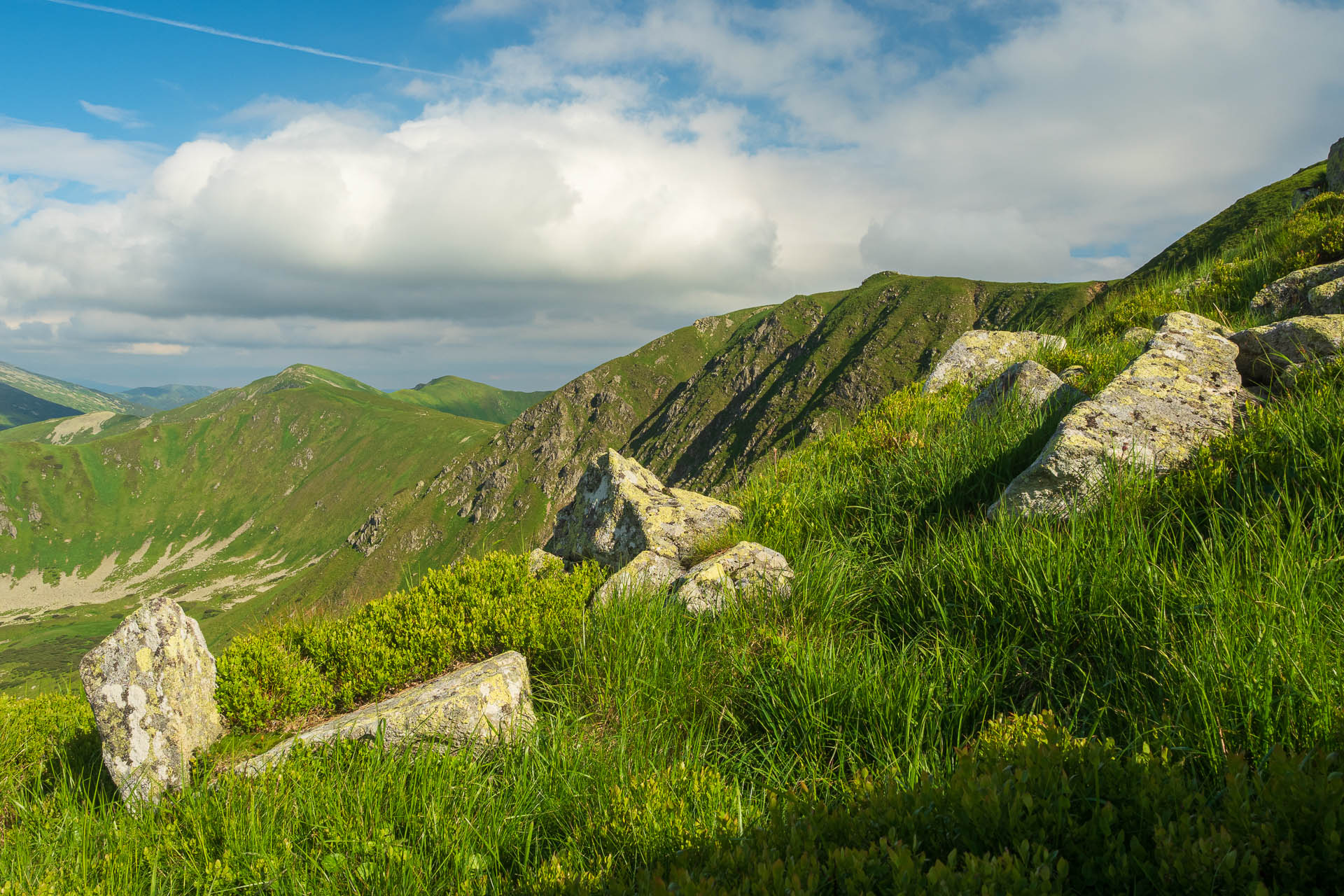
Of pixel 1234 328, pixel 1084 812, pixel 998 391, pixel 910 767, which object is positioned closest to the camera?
pixel 1084 812

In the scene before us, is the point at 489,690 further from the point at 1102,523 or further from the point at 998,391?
the point at 998,391

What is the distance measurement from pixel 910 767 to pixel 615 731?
2528mm

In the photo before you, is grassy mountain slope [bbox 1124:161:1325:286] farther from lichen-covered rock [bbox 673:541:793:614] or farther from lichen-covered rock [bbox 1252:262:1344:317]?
lichen-covered rock [bbox 673:541:793:614]

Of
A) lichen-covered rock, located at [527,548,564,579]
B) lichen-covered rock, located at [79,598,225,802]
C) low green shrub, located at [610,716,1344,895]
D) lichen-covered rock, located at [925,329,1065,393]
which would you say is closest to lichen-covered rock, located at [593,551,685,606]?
lichen-covered rock, located at [527,548,564,579]

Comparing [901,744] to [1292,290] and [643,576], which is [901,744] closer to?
[643,576]

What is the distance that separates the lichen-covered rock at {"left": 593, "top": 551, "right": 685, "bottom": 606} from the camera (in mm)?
7184

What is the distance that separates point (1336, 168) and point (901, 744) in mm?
26735

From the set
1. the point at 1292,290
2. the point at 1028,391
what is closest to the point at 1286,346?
the point at 1028,391

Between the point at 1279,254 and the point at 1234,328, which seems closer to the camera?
the point at 1234,328

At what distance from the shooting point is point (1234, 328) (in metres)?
11.0

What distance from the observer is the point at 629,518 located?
989cm

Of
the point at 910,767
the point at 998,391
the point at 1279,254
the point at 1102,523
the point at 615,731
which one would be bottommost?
the point at 615,731

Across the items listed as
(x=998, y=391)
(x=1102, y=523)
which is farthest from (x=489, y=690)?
(x=998, y=391)

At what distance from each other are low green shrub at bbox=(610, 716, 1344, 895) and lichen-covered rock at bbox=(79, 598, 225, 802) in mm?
5482
